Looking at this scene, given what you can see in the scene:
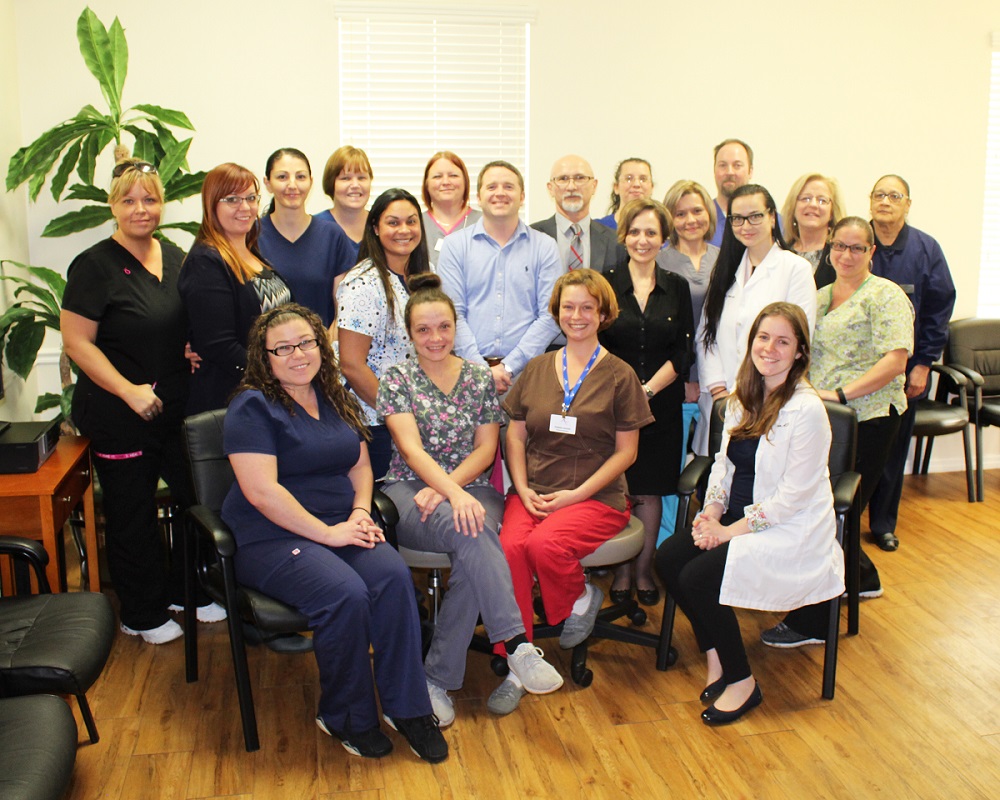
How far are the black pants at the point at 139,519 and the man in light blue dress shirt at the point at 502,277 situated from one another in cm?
121

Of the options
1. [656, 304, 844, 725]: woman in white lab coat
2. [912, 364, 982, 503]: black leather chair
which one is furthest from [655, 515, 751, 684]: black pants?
[912, 364, 982, 503]: black leather chair

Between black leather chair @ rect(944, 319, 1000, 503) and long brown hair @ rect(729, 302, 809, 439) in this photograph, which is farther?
black leather chair @ rect(944, 319, 1000, 503)

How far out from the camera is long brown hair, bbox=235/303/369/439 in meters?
2.80

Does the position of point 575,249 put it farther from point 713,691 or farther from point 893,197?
point 713,691

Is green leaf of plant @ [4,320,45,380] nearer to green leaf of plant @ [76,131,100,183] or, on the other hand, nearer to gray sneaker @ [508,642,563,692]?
green leaf of plant @ [76,131,100,183]

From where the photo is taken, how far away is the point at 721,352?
11.9 feet

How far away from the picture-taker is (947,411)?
16.4 feet

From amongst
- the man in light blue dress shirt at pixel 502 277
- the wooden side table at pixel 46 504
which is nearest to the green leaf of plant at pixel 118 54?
the man in light blue dress shirt at pixel 502 277

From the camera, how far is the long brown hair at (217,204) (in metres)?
3.14

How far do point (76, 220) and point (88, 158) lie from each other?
28cm

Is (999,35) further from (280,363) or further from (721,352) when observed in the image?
(280,363)

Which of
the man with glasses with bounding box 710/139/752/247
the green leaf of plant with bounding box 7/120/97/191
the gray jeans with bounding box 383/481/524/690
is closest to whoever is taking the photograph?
the gray jeans with bounding box 383/481/524/690

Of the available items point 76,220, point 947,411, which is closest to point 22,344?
point 76,220

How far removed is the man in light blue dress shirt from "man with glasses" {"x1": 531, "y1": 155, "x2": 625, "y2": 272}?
277 mm
